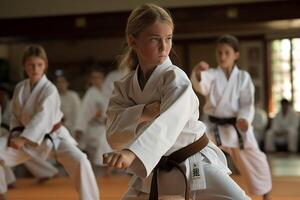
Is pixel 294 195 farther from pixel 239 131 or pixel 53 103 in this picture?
pixel 53 103

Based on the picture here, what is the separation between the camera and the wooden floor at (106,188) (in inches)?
201

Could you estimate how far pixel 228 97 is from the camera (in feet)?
14.7

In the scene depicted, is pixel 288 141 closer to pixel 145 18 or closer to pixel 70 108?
pixel 70 108

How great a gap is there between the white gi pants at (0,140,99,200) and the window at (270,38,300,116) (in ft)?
28.5

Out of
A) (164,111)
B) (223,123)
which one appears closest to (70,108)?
(223,123)

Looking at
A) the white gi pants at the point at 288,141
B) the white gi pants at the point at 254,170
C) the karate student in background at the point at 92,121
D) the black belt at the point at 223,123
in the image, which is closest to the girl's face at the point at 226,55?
the black belt at the point at 223,123

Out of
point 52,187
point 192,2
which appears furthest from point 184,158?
point 192,2

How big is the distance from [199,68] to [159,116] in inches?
77.2

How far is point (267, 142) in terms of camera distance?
11.4 metres

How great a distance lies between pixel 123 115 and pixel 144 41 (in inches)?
12.5

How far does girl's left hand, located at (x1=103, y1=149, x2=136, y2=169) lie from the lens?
1687 millimetres

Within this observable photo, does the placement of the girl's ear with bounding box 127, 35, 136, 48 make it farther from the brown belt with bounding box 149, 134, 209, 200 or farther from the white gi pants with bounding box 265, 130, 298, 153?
the white gi pants with bounding box 265, 130, 298, 153

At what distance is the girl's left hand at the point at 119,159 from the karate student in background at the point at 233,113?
247 centimetres

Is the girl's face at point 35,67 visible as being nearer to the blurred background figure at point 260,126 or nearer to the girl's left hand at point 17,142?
the girl's left hand at point 17,142
